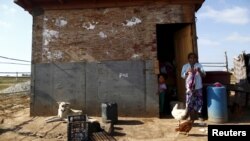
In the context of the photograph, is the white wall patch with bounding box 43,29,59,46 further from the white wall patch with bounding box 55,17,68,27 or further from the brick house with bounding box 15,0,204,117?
the white wall patch with bounding box 55,17,68,27

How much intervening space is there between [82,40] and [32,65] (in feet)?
6.81

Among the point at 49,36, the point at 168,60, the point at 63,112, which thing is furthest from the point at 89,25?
the point at 168,60

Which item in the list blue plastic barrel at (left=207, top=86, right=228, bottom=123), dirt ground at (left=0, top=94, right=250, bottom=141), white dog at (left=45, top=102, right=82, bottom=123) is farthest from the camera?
white dog at (left=45, top=102, right=82, bottom=123)

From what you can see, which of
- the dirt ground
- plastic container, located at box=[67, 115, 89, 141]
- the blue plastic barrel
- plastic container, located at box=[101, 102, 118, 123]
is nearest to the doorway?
the dirt ground

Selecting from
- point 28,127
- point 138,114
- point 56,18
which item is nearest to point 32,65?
point 56,18

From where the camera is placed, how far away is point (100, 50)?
9844 millimetres

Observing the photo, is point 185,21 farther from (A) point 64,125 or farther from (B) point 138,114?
(A) point 64,125

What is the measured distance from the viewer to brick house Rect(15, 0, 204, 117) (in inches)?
379

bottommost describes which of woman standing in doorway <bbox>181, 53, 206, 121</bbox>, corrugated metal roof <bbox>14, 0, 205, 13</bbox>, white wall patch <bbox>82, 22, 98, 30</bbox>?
woman standing in doorway <bbox>181, 53, 206, 121</bbox>

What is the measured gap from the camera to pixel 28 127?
8.35 metres

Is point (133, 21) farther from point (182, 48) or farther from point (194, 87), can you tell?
point (194, 87)

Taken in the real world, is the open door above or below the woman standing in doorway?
above

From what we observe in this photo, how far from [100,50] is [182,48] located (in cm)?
313

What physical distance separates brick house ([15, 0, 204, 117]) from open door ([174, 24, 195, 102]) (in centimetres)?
4
